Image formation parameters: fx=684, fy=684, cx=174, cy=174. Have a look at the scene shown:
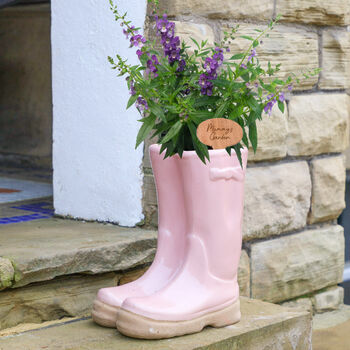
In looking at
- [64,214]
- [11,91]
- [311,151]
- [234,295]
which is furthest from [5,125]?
[234,295]

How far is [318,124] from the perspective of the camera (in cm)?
245

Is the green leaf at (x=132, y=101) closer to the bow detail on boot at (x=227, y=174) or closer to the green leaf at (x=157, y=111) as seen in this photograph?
the green leaf at (x=157, y=111)

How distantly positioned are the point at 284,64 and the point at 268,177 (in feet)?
1.27

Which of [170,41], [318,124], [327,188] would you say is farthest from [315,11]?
[170,41]

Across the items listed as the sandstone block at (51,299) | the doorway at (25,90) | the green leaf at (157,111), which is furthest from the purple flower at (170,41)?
the doorway at (25,90)

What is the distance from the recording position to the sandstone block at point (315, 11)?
2.31 metres

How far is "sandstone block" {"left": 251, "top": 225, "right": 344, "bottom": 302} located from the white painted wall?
1.60ft

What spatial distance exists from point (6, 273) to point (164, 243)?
0.39 meters

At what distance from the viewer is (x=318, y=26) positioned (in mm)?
2461

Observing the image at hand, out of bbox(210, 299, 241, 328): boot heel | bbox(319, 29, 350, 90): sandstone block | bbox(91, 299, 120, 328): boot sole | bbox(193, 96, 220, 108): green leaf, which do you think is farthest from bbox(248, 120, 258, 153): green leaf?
bbox(319, 29, 350, 90): sandstone block

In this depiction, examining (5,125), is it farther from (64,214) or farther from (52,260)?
(52,260)

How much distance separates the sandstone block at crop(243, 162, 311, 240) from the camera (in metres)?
2.23

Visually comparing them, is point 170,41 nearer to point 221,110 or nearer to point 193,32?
point 221,110

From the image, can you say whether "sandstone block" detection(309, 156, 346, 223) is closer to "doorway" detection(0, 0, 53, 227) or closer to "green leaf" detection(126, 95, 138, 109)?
"green leaf" detection(126, 95, 138, 109)
